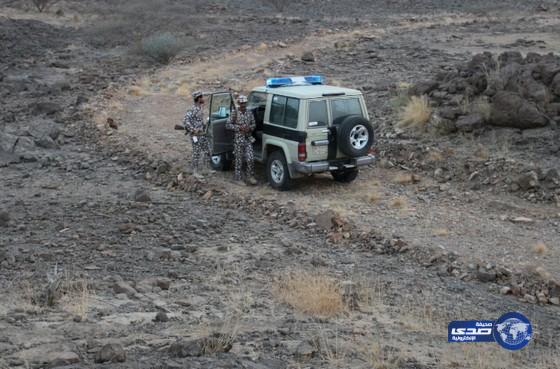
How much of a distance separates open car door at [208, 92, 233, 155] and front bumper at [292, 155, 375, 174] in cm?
172

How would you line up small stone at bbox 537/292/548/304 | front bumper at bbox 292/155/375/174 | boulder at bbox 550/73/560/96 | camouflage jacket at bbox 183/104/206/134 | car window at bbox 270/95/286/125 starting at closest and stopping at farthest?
small stone at bbox 537/292/548/304, front bumper at bbox 292/155/375/174, car window at bbox 270/95/286/125, camouflage jacket at bbox 183/104/206/134, boulder at bbox 550/73/560/96

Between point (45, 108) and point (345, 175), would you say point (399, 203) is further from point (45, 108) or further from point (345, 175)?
point (45, 108)

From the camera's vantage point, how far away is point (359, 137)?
1398cm

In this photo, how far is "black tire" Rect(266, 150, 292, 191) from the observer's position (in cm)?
1434

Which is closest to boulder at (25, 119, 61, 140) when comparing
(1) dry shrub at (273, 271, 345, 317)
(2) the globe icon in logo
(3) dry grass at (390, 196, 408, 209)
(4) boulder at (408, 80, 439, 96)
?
(4) boulder at (408, 80, 439, 96)

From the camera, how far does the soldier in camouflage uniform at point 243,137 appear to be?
47.7 ft

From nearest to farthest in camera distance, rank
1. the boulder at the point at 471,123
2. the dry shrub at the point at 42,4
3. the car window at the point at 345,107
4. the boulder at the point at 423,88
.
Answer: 1. the car window at the point at 345,107
2. the boulder at the point at 471,123
3. the boulder at the point at 423,88
4. the dry shrub at the point at 42,4

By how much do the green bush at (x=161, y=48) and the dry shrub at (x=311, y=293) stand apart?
19.6 metres

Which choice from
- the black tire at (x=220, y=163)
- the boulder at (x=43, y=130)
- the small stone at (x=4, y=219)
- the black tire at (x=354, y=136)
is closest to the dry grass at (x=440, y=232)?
→ the black tire at (x=354, y=136)

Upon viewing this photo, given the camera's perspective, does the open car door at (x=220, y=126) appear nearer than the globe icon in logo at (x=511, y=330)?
No

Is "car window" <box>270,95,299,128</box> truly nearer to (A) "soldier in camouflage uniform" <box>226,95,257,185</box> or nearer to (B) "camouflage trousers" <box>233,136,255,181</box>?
(A) "soldier in camouflage uniform" <box>226,95,257,185</box>

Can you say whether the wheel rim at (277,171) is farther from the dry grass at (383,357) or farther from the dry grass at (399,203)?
the dry grass at (383,357)

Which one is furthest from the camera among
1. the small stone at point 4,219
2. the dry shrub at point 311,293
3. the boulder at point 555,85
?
the boulder at point 555,85

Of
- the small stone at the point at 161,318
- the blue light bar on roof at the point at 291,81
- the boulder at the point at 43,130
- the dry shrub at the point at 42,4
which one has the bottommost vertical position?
the small stone at the point at 161,318
